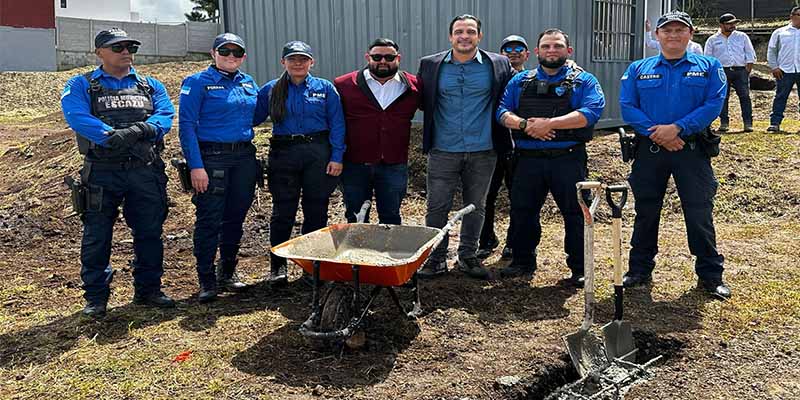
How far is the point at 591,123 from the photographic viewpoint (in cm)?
527

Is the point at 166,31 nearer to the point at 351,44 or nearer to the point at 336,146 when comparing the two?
the point at 351,44

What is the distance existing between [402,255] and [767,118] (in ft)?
33.1

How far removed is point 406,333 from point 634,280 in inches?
77.5

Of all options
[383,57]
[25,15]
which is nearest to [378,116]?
[383,57]

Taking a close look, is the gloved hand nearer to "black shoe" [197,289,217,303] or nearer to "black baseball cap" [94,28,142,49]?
"black baseball cap" [94,28,142,49]

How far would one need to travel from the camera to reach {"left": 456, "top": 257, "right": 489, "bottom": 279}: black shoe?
585cm

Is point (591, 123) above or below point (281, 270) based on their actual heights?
above

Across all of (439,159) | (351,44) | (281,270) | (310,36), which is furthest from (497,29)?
(281,270)

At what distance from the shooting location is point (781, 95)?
1045 cm

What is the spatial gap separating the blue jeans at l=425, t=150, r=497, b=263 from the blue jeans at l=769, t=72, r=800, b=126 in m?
6.49

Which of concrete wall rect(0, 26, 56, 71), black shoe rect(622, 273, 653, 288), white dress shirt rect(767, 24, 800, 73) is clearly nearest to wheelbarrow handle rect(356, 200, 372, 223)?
black shoe rect(622, 273, 653, 288)

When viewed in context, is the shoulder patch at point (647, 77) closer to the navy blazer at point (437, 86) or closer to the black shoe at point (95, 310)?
the navy blazer at point (437, 86)

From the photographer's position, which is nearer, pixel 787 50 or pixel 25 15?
pixel 787 50

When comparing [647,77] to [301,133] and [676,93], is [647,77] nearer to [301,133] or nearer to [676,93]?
[676,93]
